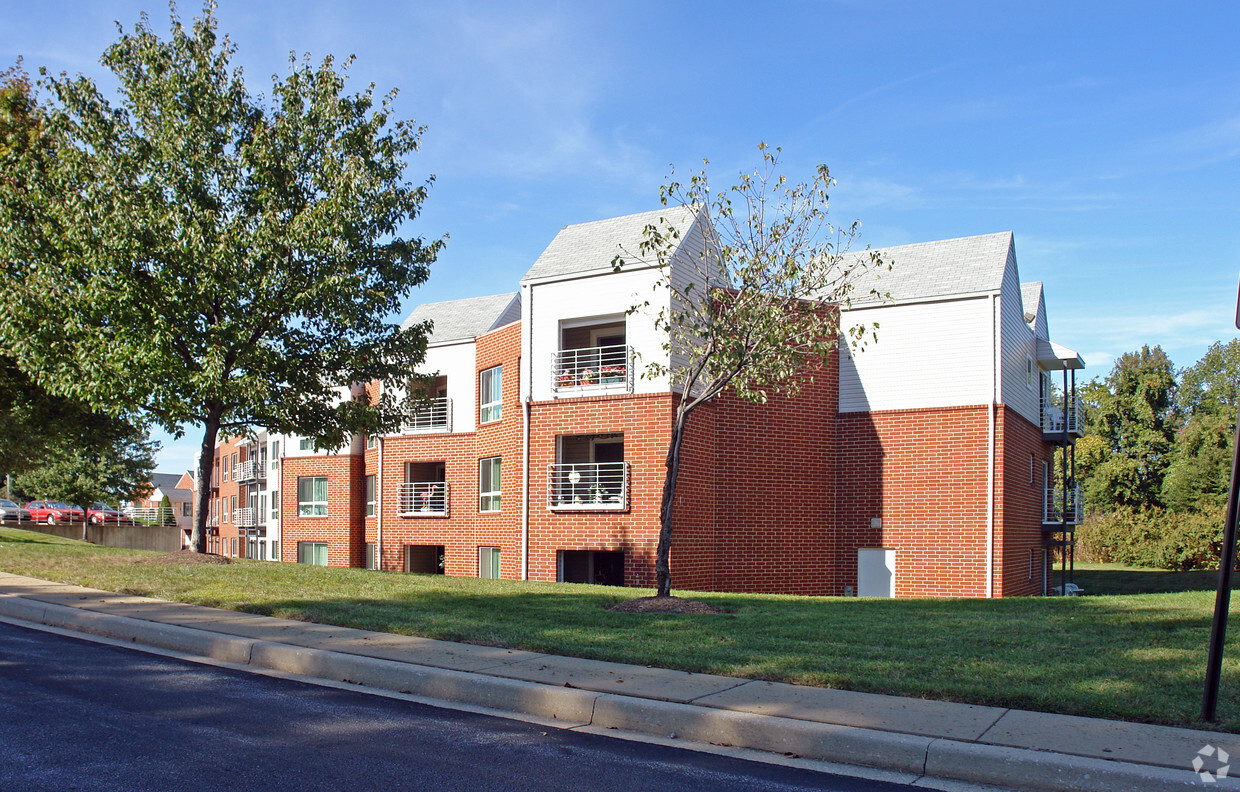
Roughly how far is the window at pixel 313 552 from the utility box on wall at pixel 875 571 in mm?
19985

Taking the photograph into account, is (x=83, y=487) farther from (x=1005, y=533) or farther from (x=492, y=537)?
(x=1005, y=533)

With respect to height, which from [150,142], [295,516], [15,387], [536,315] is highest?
[150,142]

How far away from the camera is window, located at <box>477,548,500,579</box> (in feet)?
89.0

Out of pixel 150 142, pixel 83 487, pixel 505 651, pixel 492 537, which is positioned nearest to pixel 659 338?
pixel 492 537

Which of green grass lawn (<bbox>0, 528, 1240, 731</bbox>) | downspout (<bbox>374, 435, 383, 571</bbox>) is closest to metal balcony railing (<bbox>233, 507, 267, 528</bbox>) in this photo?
downspout (<bbox>374, 435, 383, 571</bbox>)

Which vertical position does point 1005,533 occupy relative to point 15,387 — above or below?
below

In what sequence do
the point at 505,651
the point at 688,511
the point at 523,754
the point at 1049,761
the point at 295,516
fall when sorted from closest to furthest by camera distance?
the point at 1049,761 → the point at 523,754 → the point at 505,651 → the point at 688,511 → the point at 295,516

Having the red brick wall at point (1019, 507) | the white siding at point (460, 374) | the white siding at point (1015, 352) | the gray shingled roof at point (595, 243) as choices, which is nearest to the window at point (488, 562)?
the white siding at point (460, 374)

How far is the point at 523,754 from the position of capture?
6.17 meters

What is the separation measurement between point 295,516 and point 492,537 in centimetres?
1300

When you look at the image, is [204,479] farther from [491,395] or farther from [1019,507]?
[1019,507]

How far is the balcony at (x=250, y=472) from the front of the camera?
47469 mm

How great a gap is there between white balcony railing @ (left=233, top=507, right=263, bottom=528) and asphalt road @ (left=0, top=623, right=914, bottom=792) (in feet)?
137

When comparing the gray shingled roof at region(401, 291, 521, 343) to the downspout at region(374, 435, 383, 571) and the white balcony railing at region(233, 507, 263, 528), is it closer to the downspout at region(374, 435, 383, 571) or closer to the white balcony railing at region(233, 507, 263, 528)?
the downspout at region(374, 435, 383, 571)
